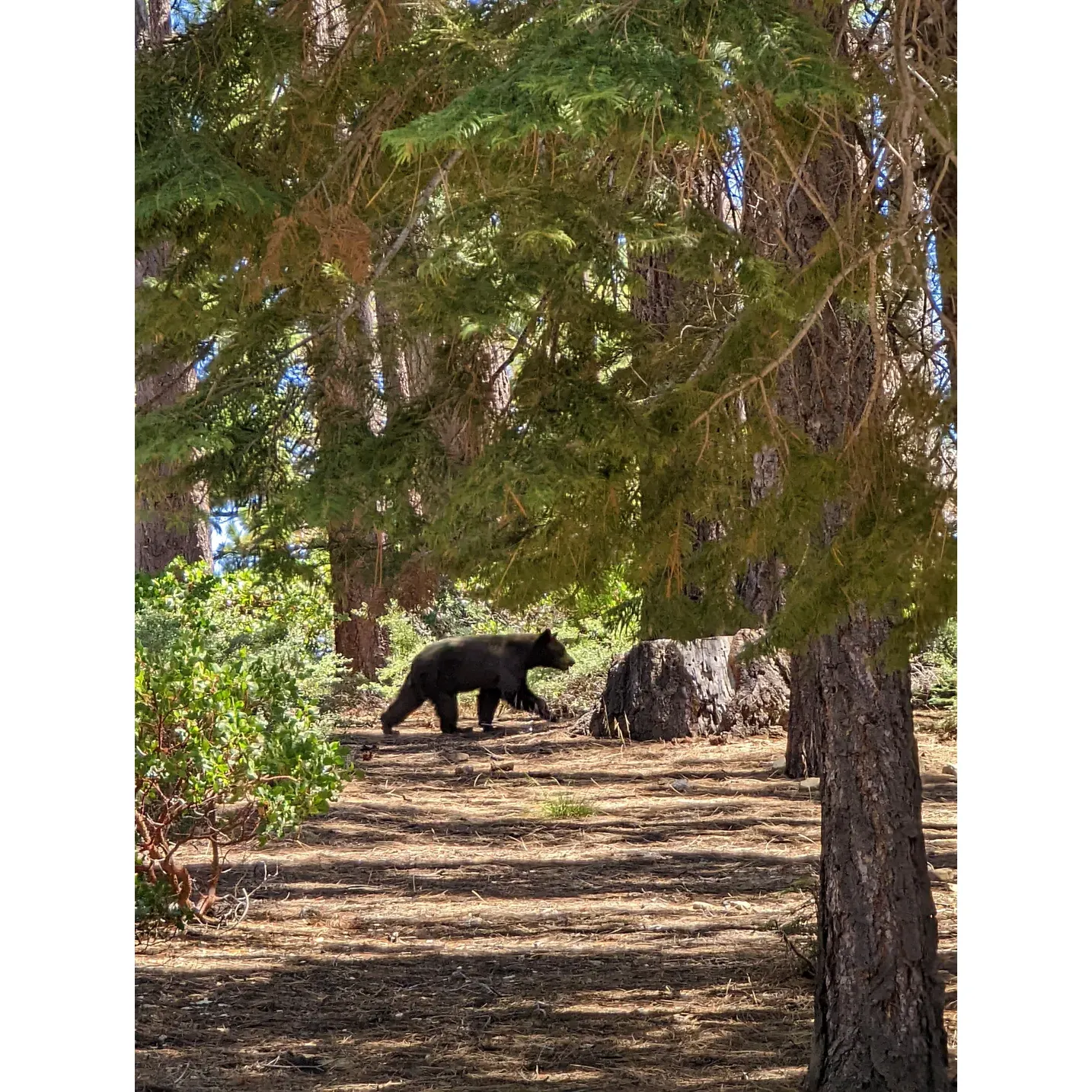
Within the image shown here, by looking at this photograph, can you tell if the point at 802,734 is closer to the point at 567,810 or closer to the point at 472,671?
the point at 567,810

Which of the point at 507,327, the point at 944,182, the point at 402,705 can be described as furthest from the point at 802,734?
the point at 944,182

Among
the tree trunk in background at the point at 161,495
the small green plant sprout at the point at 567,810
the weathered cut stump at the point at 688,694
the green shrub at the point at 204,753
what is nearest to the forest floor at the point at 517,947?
the small green plant sprout at the point at 567,810

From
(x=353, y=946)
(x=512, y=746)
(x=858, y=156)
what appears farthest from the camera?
(x=512, y=746)

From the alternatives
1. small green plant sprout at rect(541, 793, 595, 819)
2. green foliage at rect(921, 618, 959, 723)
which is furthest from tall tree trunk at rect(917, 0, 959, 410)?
green foliage at rect(921, 618, 959, 723)

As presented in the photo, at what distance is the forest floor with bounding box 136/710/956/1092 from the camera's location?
356 centimetres

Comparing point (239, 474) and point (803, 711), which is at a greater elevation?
point (239, 474)

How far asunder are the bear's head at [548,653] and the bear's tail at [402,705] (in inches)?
30.3

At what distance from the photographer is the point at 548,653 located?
877 centimetres

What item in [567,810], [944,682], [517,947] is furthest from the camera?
[944,682]

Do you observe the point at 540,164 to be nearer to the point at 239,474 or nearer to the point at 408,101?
the point at 408,101

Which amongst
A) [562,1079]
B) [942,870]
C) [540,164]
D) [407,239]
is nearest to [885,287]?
[540,164]

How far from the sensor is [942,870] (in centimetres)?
555

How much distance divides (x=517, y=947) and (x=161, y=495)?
270 cm

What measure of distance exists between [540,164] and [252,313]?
0.61 meters
